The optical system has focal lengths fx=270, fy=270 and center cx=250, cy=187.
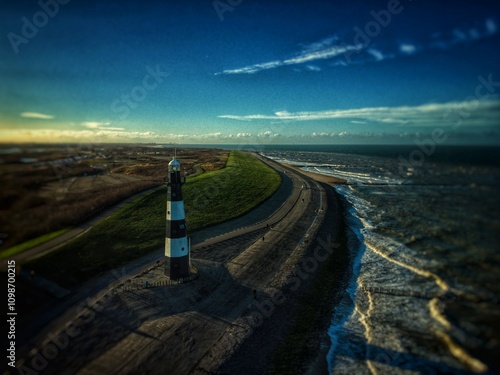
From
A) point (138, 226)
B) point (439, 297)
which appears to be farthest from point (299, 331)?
point (138, 226)

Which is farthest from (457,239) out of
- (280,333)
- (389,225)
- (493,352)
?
(389,225)

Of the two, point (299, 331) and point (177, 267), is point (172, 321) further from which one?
point (299, 331)

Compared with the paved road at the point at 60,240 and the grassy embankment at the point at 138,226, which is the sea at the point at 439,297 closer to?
the grassy embankment at the point at 138,226

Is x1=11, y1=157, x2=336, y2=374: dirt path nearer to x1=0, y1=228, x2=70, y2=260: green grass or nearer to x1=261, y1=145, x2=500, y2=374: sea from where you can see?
x1=0, y1=228, x2=70, y2=260: green grass

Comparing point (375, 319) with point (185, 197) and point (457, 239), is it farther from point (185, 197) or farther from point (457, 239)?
point (185, 197)

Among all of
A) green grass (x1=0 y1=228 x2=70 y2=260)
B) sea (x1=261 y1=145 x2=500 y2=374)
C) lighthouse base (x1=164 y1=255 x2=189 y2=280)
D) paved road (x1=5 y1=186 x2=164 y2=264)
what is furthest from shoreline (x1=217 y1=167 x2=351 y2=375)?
paved road (x1=5 y1=186 x2=164 y2=264)

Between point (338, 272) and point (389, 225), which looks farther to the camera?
point (389, 225)

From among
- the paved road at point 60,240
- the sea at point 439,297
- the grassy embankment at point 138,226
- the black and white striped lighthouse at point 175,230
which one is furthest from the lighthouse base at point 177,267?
the sea at point 439,297

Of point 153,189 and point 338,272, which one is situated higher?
point 153,189
